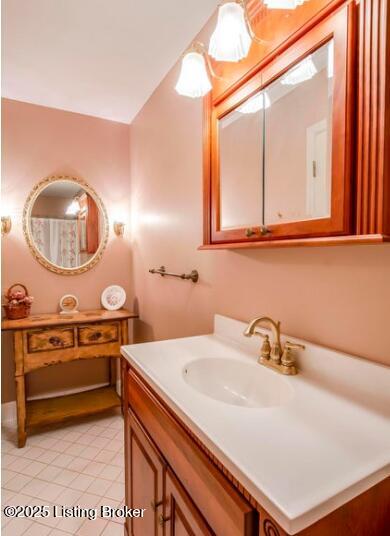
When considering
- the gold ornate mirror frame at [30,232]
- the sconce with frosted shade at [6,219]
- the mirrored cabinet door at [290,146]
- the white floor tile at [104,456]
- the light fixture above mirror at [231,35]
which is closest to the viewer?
the mirrored cabinet door at [290,146]

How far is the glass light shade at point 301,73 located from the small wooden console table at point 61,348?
5.97 feet

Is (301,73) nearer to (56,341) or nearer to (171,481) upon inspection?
(171,481)

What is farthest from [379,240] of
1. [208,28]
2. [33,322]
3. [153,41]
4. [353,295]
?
[33,322]

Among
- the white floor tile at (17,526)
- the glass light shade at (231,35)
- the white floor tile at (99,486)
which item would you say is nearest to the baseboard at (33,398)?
the white floor tile at (99,486)

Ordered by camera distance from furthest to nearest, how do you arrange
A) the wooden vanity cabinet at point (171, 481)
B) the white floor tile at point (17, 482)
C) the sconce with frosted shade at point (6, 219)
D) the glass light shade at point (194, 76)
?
the sconce with frosted shade at point (6, 219), the white floor tile at point (17, 482), the glass light shade at point (194, 76), the wooden vanity cabinet at point (171, 481)

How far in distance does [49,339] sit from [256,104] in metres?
1.90

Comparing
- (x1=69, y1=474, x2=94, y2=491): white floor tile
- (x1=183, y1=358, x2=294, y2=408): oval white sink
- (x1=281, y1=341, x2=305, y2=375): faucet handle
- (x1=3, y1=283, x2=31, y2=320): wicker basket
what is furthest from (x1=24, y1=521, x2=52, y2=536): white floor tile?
(x1=281, y1=341, x2=305, y2=375): faucet handle

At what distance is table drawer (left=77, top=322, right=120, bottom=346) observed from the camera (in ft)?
7.06

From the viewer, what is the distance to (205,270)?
5.25 ft

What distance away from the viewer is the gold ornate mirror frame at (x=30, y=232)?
2.29m

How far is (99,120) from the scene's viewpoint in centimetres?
251

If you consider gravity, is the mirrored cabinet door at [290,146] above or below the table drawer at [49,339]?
above

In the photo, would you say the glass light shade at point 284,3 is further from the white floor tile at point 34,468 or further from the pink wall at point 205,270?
the white floor tile at point 34,468

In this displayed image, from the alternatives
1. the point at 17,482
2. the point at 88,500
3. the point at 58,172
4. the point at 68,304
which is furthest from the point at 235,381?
the point at 58,172
